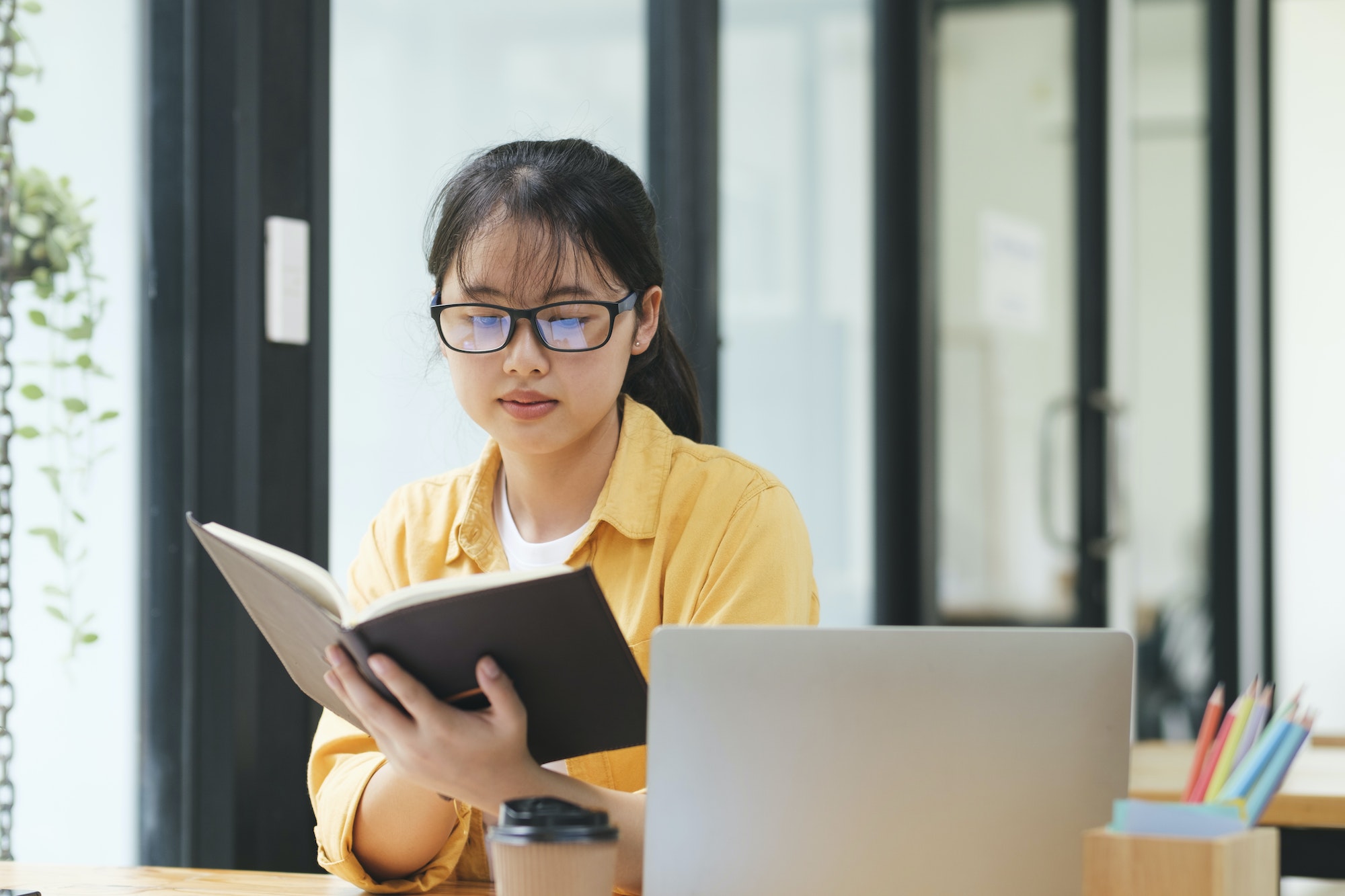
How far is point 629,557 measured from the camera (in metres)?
1.45

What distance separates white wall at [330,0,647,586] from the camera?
1.88m

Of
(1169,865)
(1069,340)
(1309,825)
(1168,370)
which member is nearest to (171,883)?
(1169,865)

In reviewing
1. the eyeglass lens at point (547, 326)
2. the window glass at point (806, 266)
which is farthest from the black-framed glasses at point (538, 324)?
the window glass at point (806, 266)

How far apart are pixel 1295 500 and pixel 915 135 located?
1.68 metres

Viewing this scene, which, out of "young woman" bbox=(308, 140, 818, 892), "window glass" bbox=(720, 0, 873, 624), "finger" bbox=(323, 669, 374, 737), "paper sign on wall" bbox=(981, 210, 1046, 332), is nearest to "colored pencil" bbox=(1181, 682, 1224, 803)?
"young woman" bbox=(308, 140, 818, 892)

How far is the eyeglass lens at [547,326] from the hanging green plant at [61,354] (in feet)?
1.71

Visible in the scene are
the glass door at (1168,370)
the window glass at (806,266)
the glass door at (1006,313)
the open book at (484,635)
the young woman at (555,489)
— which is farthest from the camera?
the glass door at (1168,370)

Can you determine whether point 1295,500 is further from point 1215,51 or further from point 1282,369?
point 1215,51

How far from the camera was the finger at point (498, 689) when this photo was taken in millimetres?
992

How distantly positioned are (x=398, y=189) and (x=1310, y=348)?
3.08 m

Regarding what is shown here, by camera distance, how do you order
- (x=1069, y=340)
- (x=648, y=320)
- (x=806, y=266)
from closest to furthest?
1. (x=648, y=320)
2. (x=806, y=266)
3. (x=1069, y=340)

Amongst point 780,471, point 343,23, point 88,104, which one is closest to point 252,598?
point 88,104

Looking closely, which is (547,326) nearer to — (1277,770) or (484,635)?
(484,635)

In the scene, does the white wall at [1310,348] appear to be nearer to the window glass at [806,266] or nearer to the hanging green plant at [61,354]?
the window glass at [806,266]
